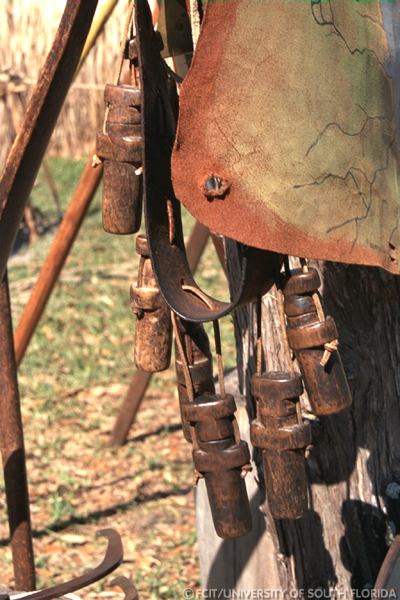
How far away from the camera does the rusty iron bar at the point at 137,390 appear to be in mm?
3557

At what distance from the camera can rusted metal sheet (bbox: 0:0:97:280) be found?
162cm

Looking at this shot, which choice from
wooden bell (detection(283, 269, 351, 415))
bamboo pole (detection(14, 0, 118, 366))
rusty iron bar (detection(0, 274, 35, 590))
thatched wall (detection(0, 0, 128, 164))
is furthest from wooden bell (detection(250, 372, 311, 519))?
thatched wall (detection(0, 0, 128, 164))

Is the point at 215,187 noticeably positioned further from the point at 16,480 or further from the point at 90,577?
the point at 16,480

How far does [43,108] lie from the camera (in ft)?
5.39

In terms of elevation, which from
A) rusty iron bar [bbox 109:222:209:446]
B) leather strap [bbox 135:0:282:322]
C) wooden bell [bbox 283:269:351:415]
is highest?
leather strap [bbox 135:0:282:322]

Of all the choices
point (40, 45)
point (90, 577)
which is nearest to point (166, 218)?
point (90, 577)

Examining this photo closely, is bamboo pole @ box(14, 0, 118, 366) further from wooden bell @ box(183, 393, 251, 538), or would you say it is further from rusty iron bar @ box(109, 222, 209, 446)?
wooden bell @ box(183, 393, 251, 538)

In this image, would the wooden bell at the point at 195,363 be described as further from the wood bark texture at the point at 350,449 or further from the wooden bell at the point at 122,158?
the wood bark texture at the point at 350,449

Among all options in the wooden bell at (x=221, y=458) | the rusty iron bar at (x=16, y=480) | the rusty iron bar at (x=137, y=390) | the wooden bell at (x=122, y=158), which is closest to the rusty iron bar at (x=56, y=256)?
the rusty iron bar at (x=137, y=390)

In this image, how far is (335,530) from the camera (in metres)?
2.32

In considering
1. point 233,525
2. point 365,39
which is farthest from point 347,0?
point 233,525

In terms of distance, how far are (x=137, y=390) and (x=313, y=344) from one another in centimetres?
232

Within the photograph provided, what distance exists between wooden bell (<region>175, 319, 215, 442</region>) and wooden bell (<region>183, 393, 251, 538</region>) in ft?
0.14

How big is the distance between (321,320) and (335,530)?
2.87 ft
